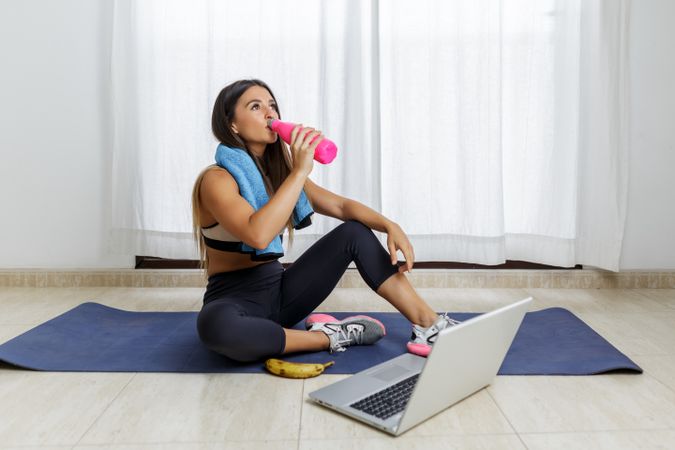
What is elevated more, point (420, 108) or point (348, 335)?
point (420, 108)

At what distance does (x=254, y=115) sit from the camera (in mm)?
2070

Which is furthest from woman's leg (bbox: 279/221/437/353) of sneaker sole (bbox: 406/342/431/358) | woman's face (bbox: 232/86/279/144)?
woman's face (bbox: 232/86/279/144)

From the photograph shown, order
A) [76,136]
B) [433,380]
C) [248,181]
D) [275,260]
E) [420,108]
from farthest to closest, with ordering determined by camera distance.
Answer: [76,136] → [420,108] → [275,260] → [248,181] → [433,380]

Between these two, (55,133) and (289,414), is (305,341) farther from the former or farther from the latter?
(55,133)

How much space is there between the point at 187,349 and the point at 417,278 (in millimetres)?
1229

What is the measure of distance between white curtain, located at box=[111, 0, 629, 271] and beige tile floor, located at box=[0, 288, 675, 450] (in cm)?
91

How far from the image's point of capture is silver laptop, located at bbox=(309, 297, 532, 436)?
1438mm

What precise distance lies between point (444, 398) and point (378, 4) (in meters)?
1.84

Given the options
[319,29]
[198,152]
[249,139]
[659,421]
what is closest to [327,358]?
[249,139]

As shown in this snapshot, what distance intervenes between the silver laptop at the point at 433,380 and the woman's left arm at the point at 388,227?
319 millimetres

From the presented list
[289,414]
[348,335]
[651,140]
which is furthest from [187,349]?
[651,140]

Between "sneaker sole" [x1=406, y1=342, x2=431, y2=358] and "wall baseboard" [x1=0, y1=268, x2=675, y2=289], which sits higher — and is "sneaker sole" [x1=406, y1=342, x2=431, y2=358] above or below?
below

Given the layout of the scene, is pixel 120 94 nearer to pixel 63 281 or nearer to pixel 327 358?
pixel 63 281

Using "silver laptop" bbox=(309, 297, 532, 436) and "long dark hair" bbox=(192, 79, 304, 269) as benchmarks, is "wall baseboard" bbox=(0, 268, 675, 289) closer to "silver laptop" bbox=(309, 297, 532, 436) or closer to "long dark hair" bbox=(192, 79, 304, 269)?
"long dark hair" bbox=(192, 79, 304, 269)
